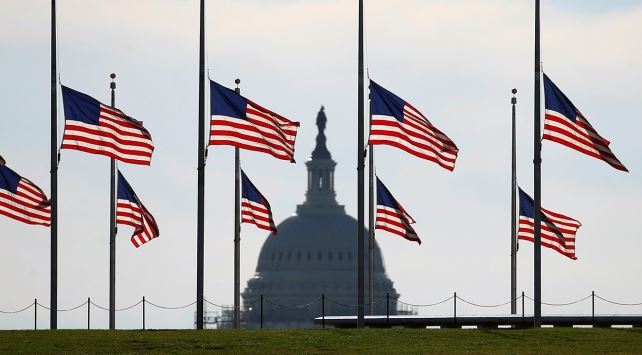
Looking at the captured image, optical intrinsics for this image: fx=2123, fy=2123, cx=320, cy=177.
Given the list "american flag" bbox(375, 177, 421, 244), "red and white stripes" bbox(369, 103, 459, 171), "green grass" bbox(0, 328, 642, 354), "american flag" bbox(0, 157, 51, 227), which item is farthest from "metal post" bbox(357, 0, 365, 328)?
"american flag" bbox(375, 177, 421, 244)

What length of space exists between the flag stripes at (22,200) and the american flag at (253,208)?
27.1 feet

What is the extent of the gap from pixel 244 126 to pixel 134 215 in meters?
8.37

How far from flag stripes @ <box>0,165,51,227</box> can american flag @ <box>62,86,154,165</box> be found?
2.72m

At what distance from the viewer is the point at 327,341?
51906 mm

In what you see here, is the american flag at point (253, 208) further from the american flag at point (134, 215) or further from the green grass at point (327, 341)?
the green grass at point (327, 341)

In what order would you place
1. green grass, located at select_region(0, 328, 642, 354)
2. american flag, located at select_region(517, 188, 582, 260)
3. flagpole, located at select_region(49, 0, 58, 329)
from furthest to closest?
american flag, located at select_region(517, 188, 582, 260), flagpole, located at select_region(49, 0, 58, 329), green grass, located at select_region(0, 328, 642, 354)

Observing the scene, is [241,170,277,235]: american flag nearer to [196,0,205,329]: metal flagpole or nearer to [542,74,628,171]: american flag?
[196,0,205,329]: metal flagpole

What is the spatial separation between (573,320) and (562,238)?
15.9 ft

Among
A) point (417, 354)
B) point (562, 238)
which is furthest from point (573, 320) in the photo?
point (417, 354)

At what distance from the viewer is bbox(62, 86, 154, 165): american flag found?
5969 centimetres

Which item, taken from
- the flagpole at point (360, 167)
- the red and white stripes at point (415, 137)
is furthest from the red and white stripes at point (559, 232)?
the flagpole at point (360, 167)

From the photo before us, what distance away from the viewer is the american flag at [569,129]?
5816 centimetres

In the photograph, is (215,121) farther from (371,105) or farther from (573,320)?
(573,320)

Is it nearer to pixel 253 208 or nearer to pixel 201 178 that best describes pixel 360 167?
pixel 201 178
